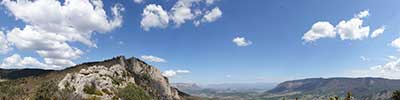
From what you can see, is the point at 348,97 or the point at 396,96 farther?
the point at 396,96

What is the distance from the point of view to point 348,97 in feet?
257

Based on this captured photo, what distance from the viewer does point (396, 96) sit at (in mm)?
83500

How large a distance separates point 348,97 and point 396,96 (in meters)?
15.0
